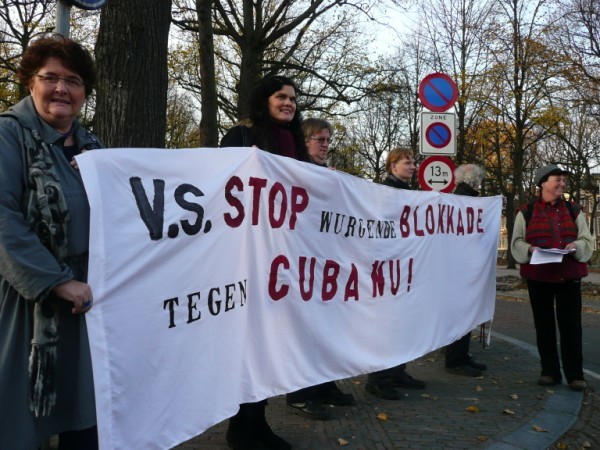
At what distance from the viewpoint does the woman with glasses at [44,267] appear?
2.15m

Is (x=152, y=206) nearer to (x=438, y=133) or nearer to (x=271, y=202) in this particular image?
(x=271, y=202)

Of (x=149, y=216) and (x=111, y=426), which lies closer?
(x=111, y=426)

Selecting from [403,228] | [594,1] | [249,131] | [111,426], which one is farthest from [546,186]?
[594,1]

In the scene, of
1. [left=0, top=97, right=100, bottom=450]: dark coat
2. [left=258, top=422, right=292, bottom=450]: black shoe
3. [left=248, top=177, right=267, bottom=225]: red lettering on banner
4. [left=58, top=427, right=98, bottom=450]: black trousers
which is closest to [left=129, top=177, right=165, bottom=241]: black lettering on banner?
[left=0, top=97, right=100, bottom=450]: dark coat

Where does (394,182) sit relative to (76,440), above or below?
above

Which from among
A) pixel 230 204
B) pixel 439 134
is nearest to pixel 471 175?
pixel 439 134

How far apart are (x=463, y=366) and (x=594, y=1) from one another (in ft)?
47.9

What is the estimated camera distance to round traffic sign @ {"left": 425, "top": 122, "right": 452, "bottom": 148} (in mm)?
8055

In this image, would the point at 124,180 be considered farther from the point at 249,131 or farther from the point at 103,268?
the point at 249,131

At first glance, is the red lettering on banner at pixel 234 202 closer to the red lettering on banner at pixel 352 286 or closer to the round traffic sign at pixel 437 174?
the red lettering on banner at pixel 352 286

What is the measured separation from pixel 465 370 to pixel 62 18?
15.8ft

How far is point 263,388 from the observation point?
3.38 meters

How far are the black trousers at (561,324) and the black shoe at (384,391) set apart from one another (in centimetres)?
155

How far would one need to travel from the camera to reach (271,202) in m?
3.50
